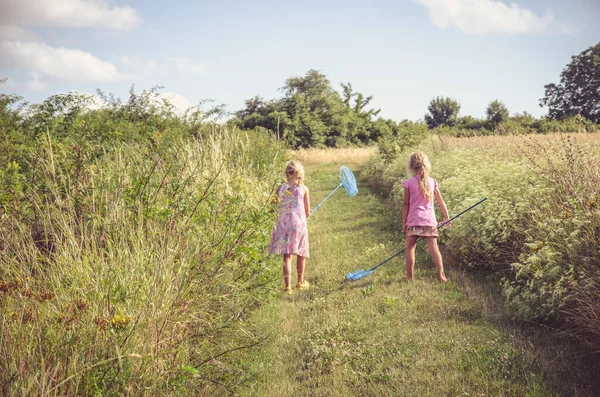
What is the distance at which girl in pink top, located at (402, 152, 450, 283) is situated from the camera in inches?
245

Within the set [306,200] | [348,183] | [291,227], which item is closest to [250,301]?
[291,227]

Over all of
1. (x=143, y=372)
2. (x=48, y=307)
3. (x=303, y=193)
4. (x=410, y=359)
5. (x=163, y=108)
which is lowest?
(x=410, y=359)

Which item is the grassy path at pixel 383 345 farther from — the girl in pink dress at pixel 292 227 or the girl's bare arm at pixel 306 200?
the girl's bare arm at pixel 306 200

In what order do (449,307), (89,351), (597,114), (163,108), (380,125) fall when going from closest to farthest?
(89,351)
(449,307)
(163,108)
(380,125)
(597,114)

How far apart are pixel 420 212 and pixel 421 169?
618 mm

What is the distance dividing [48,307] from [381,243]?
21.1 ft

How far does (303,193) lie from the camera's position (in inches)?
257

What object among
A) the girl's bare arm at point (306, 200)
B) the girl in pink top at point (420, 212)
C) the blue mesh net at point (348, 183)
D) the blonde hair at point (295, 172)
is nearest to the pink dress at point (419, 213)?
the girl in pink top at point (420, 212)

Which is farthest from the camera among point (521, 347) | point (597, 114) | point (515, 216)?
point (597, 114)

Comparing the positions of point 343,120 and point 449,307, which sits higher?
point 343,120

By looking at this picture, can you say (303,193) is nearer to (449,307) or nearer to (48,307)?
(449,307)

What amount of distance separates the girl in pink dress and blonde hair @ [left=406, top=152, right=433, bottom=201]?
5.24ft

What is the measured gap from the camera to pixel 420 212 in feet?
20.7

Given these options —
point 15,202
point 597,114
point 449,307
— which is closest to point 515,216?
point 449,307
